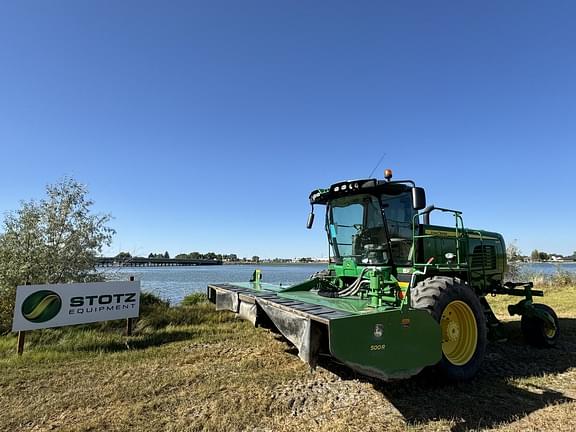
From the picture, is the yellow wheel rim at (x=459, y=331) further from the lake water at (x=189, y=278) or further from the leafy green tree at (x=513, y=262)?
the leafy green tree at (x=513, y=262)

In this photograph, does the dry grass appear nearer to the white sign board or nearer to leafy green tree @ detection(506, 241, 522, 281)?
the white sign board

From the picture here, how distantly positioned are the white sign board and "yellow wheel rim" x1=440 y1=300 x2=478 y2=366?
19.0ft

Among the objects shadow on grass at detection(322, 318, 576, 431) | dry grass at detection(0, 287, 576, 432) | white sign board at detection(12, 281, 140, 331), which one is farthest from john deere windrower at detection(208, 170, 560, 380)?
white sign board at detection(12, 281, 140, 331)

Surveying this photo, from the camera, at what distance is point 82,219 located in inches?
426

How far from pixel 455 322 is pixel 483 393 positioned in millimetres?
954

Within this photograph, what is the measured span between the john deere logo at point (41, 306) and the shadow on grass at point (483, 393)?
15.7 ft

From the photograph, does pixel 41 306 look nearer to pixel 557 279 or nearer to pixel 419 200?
pixel 419 200

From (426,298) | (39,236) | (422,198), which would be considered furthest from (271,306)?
(39,236)

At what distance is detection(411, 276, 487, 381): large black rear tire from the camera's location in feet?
15.1

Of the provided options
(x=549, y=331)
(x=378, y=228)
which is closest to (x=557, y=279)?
(x=549, y=331)

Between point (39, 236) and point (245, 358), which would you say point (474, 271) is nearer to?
point (245, 358)

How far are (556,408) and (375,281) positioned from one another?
215 cm

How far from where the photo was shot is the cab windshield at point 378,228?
20.1 ft

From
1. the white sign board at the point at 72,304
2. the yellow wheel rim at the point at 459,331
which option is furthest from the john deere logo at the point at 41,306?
the yellow wheel rim at the point at 459,331
